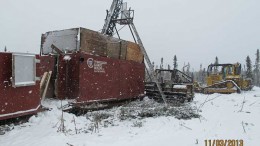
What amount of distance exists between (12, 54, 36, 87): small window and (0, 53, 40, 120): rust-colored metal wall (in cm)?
17

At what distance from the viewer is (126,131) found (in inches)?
296

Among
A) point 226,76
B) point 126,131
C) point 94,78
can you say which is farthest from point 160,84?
point 226,76

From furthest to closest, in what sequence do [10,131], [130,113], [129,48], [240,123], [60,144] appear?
[129,48], [130,113], [240,123], [10,131], [60,144]

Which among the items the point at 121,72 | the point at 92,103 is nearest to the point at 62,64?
the point at 92,103

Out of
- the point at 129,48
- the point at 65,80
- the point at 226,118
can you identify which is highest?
the point at 129,48

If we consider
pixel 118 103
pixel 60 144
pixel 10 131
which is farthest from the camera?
pixel 118 103

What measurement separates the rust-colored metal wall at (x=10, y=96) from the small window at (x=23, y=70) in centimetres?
17

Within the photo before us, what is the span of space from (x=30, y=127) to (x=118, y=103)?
5659 mm

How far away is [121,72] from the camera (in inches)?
500

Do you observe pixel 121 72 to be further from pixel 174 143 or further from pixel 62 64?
pixel 174 143

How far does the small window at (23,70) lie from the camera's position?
734 cm

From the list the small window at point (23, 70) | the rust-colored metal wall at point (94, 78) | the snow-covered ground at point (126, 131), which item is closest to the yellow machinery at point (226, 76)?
the rust-colored metal wall at point (94, 78)

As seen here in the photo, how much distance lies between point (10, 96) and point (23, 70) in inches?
30.7
